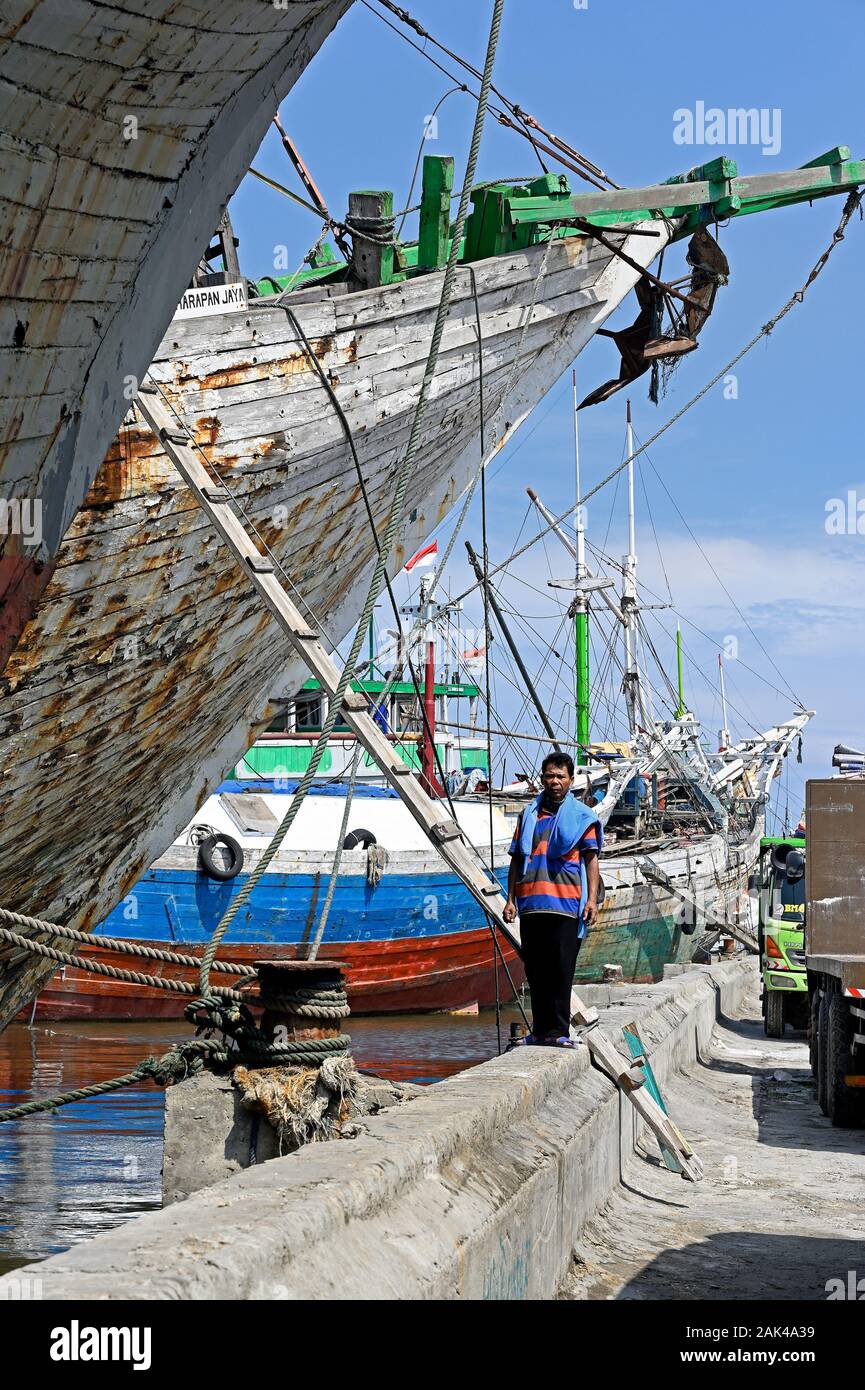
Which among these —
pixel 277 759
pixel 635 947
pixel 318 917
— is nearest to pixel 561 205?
pixel 318 917

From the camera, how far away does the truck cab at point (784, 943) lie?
11617 millimetres

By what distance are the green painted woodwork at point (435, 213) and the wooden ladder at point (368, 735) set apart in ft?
7.31

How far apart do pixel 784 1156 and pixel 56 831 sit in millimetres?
3919

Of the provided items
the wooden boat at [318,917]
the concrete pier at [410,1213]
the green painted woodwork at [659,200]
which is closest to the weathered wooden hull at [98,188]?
the concrete pier at [410,1213]

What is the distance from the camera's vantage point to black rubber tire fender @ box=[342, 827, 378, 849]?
19.4 m

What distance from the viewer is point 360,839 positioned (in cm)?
1962

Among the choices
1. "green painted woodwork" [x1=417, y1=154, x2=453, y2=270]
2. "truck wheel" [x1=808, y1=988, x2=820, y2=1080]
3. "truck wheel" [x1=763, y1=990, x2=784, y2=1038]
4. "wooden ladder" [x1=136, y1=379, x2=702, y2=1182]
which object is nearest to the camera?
"wooden ladder" [x1=136, y1=379, x2=702, y2=1182]

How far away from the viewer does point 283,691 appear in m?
9.21

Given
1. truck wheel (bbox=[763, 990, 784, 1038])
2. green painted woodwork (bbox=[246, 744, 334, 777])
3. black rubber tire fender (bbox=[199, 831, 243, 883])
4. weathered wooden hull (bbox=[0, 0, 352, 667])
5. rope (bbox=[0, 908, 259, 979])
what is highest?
weathered wooden hull (bbox=[0, 0, 352, 667])

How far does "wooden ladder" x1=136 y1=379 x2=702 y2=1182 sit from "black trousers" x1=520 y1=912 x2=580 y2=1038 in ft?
0.29

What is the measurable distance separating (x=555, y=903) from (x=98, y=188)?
329 centimetres

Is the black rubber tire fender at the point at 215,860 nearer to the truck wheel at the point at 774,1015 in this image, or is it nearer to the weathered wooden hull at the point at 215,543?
the truck wheel at the point at 774,1015

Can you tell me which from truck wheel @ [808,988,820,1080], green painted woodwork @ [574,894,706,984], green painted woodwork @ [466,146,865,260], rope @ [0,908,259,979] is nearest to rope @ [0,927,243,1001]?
rope @ [0,908,259,979]

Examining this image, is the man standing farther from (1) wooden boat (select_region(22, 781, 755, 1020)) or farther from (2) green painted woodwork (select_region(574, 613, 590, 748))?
(2) green painted woodwork (select_region(574, 613, 590, 748))
